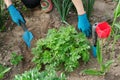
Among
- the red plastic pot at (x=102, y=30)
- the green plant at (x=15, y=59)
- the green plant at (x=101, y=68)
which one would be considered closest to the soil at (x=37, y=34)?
the green plant at (x=15, y=59)

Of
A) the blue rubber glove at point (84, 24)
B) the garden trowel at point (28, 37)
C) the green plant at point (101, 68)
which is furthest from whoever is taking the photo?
the garden trowel at point (28, 37)

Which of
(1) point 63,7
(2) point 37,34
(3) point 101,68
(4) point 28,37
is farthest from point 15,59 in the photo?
(3) point 101,68

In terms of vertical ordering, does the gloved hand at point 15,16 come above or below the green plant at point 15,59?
above

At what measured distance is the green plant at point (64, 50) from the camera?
2.48 meters

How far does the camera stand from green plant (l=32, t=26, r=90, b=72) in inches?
97.6

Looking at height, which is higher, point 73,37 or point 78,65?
point 73,37

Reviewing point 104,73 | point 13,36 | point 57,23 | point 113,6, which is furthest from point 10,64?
point 113,6

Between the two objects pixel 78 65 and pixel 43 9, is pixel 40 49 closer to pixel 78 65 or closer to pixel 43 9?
pixel 78 65

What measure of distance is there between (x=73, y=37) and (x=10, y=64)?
0.64 meters

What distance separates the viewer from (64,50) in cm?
249

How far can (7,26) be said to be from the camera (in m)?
3.18

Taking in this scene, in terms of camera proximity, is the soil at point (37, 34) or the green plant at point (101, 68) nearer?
the green plant at point (101, 68)

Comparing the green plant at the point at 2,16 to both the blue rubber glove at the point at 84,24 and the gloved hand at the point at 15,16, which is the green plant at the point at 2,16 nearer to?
the gloved hand at the point at 15,16

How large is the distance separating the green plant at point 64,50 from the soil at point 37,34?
14 centimetres
